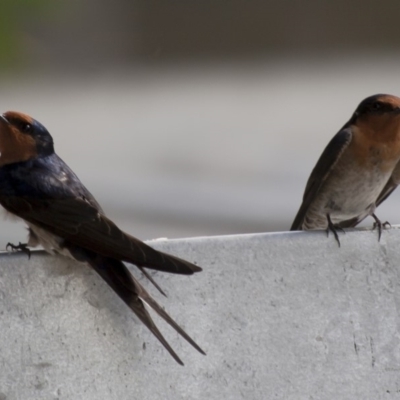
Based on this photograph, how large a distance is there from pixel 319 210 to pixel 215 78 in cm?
1078

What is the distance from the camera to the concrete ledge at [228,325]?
280 centimetres

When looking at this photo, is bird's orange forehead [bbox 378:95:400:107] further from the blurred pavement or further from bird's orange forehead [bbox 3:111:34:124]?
the blurred pavement

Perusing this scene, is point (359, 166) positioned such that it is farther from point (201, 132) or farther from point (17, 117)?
point (201, 132)

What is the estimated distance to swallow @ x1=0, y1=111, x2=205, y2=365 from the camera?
2826 mm

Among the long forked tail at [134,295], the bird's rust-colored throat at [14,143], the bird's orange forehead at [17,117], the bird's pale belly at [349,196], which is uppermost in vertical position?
the bird's orange forehead at [17,117]

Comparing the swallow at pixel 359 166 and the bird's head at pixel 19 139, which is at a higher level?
the bird's head at pixel 19 139

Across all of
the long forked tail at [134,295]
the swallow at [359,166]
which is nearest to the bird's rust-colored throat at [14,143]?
the long forked tail at [134,295]

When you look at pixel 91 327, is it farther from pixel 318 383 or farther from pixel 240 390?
pixel 318 383

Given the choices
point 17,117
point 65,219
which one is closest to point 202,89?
point 17,117

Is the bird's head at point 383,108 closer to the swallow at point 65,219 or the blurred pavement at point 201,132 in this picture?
the swallow at point 65,219

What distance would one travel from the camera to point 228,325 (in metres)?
2.91

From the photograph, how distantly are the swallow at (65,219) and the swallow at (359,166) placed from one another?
3.80 ft

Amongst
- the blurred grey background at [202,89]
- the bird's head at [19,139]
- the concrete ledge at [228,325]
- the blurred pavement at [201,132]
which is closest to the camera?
the concrete ledge at [228,325]

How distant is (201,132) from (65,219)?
10.3 meters
